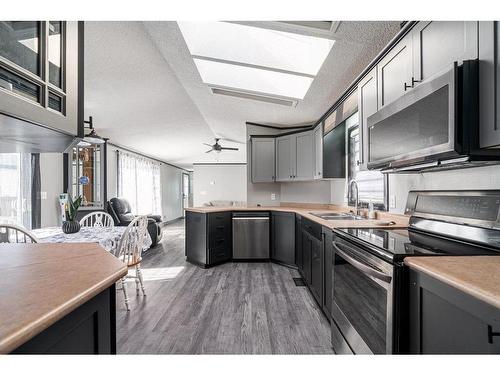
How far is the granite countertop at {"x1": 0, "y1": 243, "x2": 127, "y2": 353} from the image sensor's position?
0.49 metres

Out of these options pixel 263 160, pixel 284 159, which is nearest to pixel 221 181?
pixel 263 160

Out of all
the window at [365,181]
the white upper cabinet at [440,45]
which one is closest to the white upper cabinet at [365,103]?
the window at [365,181]

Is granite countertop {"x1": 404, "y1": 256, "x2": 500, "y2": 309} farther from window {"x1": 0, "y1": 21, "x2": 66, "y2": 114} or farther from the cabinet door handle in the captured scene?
window {"x1": 0, "y1": 21, "x2": 66, "y2": 114}

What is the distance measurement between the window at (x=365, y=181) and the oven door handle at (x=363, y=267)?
1042 mm

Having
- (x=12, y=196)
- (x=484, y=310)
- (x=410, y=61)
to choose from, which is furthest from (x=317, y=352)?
(x=12, y=196)

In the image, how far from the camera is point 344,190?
3400 mm

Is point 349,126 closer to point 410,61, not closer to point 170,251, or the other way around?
point 410,61

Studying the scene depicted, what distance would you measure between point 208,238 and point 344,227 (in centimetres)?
231

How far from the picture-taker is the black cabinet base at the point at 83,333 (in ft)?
1.77

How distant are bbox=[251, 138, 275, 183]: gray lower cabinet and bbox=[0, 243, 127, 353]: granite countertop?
11.2ft

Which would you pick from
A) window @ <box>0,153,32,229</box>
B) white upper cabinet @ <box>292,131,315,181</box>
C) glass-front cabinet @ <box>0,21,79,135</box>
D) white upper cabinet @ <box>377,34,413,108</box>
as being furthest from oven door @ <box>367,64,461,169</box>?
window @ <box>0,153,32,229</box>

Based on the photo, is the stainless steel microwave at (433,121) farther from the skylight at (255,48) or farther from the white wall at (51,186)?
the white wall at (51,186)

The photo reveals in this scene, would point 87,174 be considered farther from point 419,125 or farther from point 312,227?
point 419,125

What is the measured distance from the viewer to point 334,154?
3395mm
